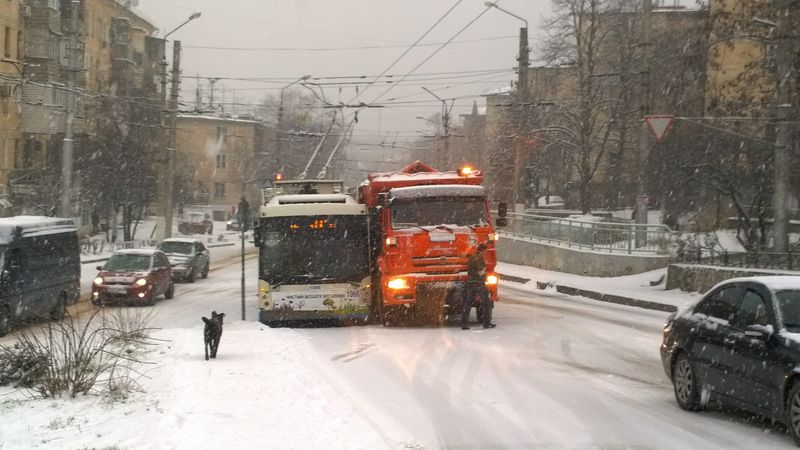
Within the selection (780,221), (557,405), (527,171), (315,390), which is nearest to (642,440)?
(557,405)

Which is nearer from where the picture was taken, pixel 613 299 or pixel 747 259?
pixel 747 259

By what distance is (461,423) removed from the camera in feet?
30.3

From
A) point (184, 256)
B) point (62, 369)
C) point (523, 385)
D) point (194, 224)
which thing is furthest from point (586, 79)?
point (194, 224)

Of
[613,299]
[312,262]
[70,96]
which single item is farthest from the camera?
[70,96]

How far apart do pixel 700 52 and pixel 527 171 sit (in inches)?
939

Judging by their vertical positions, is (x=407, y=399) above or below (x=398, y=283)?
below

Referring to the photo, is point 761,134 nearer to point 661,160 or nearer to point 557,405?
point 661,160

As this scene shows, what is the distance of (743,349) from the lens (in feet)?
29.3

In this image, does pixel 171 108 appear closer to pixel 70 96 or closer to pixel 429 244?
pixel 70 96

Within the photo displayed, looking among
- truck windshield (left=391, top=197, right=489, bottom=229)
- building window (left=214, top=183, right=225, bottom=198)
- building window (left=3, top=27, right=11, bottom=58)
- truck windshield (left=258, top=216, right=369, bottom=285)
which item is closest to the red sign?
truck windshield (left=391, top=197, right=489, bottom=229)

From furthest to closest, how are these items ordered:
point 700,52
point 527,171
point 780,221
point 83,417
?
point 527,171, point 700,52, point 780,221, point 83,417

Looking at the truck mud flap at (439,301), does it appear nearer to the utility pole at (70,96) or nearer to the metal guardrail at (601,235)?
the metal guardrail at (601,235)

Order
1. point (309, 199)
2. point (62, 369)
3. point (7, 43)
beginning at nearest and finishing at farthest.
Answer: point (62, 369), point (309, 199), point (7, 43)

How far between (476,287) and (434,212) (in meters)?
1.94
